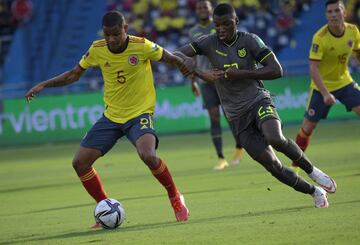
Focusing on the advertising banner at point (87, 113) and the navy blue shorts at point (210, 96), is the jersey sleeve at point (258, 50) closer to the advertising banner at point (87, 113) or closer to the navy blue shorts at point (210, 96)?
the navy blue shorts at point (210, 96)

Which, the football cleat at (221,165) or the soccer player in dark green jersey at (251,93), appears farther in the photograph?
the football cleat at (221,165)

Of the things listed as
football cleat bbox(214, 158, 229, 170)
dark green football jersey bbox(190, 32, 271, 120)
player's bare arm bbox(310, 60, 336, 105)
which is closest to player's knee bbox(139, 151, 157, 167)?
dark green football jersey bbox(190, 32, 271, 120)

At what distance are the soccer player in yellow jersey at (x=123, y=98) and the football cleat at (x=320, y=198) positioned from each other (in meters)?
1.45

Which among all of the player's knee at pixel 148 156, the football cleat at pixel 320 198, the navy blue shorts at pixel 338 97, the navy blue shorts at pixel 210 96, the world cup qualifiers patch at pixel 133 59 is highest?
the world cup qualifiers patch at pixel 133 59

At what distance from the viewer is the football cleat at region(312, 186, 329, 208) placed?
9.99 meters

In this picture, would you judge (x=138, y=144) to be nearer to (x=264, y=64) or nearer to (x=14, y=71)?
(x=264, y=64)

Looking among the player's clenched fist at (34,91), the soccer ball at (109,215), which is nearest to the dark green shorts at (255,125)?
the soccer ball at (109,215)

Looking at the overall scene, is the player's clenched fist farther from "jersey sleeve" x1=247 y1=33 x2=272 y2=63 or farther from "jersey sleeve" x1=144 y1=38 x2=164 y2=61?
"jersey sleeve" x1=247 y1=33 x2=272 y2=63

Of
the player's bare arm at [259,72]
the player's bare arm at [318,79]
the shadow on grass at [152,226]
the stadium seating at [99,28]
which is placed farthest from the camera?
the stadium seating at [99,28]

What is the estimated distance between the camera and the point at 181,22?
29.7 m

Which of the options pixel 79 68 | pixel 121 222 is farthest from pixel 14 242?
pixel 79 68

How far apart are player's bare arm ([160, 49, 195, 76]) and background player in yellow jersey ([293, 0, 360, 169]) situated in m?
2.78

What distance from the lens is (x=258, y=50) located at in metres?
10.2

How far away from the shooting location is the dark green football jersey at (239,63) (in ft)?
33.8
